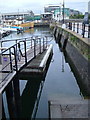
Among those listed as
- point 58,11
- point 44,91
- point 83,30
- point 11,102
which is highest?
point 58,11

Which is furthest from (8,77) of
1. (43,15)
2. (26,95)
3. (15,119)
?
(43,15)

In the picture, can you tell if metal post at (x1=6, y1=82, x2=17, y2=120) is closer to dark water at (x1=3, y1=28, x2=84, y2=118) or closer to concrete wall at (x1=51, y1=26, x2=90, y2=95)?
dark water at (x1=3, y1=28, x2=84, y2=118)

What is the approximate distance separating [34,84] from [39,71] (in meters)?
0.87

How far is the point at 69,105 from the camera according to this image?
241 inches

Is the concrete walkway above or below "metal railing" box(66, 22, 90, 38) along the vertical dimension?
below

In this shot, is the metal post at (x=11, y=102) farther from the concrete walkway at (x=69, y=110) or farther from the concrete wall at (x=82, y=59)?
the concrete wall at (x=82, y=59)

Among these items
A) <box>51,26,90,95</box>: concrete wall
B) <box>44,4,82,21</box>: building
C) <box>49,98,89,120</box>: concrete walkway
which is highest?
<box>44,4,82,21</box>: building

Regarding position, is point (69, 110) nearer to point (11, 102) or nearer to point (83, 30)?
point (11, 102)

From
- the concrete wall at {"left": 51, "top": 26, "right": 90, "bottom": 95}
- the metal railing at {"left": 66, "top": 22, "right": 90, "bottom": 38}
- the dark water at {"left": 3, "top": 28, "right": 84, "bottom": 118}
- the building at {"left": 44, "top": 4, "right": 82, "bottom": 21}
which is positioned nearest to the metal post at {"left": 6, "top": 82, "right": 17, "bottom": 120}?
the dark water at {"left": 3, "top": 28, "right": 84, "bottom": 118}

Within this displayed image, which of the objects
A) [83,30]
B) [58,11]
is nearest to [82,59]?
[83,30]

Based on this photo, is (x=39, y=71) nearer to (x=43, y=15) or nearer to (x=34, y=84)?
(x=34, y=84)

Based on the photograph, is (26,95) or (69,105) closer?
(69,105)

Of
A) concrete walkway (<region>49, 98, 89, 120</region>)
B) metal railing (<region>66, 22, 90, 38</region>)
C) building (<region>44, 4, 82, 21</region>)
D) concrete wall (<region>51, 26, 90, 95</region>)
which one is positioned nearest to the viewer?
concrete walkway (<region>49, 98, 89, 120</region>)

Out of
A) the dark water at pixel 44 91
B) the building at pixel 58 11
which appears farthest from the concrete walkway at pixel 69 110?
the building at pixel 58 11
